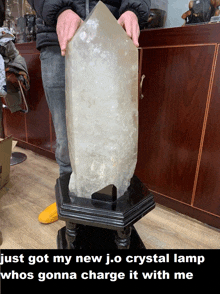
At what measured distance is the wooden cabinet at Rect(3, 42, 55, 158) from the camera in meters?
2.15

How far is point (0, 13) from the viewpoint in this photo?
1.49m

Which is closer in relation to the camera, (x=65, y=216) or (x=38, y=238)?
(x=65, y=216)

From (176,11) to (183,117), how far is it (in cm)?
80

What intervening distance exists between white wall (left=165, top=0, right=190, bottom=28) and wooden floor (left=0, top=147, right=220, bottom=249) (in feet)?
4.24

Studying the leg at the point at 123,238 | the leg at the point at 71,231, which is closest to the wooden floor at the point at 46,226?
the leg at the point at 71,231

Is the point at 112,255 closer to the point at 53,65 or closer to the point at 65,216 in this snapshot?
the point at 65,216

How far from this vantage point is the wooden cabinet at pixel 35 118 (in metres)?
2.15

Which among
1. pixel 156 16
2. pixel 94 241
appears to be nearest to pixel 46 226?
pixel 94 241

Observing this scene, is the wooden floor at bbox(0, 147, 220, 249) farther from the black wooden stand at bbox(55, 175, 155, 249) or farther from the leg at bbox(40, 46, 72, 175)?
the leg at bbox(40, 46, 72, 175)

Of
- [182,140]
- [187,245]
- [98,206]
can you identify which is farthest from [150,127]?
[98,206]

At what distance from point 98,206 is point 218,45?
100cm

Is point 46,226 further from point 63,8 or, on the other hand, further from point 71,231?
point 63,8

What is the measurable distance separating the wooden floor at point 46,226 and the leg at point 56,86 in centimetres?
45

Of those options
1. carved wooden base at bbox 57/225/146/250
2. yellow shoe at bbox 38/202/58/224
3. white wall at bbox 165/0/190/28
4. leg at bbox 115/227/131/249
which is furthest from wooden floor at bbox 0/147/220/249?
white wall at bbox 165/0/190/28
